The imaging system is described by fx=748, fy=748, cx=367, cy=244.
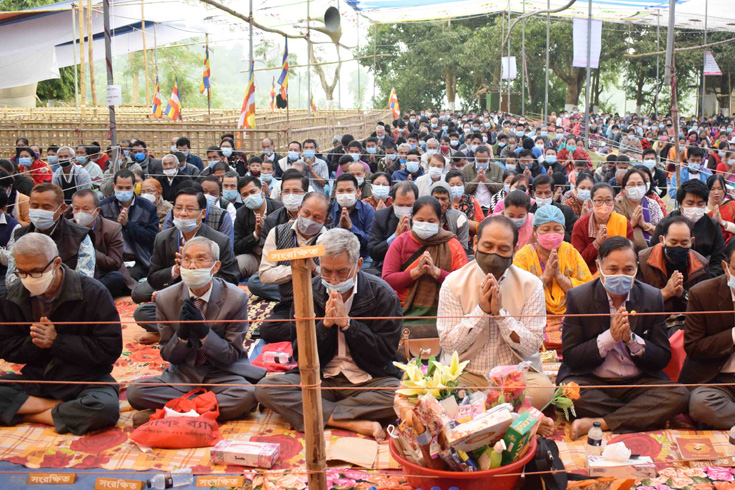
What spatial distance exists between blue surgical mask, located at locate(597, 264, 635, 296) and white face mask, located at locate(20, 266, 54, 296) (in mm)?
3360

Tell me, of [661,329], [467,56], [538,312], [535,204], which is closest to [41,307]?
[538,312]

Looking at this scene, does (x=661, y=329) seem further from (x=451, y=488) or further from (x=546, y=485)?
(x=451, y=488)

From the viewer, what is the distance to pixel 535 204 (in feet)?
27.0

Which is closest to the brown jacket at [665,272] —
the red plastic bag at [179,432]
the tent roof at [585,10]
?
the red plastic bag at [179,432]

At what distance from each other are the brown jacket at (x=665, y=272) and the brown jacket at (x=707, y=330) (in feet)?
4.39

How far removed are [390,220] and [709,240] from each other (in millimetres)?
2938

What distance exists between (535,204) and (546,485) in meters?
5.05

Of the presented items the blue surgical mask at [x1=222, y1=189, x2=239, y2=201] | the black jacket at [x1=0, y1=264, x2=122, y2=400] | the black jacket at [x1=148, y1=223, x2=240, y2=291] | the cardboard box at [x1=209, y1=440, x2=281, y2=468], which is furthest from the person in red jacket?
the cardboard box at [x1=209, y1=440, x2=281, y2=468]

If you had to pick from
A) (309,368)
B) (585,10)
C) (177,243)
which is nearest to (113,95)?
(177,243)

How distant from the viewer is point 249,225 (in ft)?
27.6

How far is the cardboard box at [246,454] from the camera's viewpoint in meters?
4.09

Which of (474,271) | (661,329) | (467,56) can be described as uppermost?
(467,56)

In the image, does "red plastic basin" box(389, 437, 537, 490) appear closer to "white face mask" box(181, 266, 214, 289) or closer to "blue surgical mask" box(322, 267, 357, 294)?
"blue surgical mask" box(322, 267, 357, 294)

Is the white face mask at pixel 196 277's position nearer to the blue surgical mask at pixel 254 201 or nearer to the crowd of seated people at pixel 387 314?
the crowd of seated people at pixel 387 314
